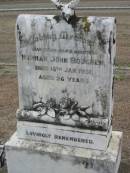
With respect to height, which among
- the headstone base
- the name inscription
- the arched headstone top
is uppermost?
the arched headstone top

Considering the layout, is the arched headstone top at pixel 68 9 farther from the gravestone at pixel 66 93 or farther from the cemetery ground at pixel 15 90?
the cemetery ground at pixel 15 90

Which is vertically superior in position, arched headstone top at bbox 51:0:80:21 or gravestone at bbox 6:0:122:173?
arched headstone top at bbox 51:0:80:21

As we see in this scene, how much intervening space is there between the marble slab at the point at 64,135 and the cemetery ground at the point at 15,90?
779 millimetres

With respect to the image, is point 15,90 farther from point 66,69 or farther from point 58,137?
point 66,69

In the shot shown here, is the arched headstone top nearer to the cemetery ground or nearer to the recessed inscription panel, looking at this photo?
the recessed inscription panel

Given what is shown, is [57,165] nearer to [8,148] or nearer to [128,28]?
[8,148]

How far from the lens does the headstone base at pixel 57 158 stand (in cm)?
574

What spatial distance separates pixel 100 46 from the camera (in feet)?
18.0

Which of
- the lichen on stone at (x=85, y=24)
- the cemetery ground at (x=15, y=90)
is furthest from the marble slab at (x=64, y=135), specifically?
the lichen on stone at (x=85, y=24)

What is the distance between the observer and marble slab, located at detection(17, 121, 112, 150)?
579cm

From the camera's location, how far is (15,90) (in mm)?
9758

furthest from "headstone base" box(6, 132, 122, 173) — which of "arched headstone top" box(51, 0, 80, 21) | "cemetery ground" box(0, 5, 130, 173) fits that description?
"arched headstone top" box(51, 0, 80, 21)

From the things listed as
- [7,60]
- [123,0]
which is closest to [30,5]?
[123,0]

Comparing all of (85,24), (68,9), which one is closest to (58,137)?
(85,24)
